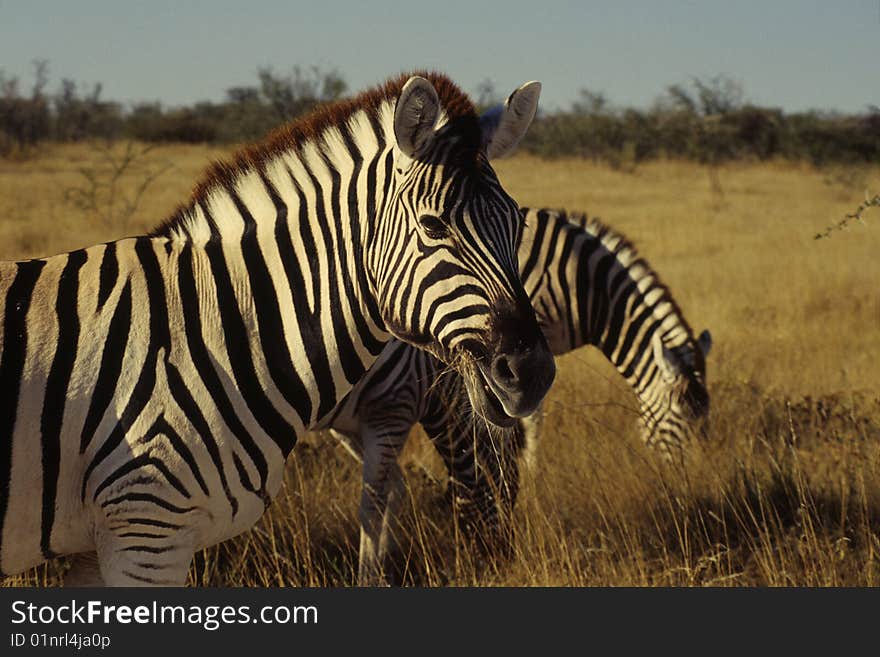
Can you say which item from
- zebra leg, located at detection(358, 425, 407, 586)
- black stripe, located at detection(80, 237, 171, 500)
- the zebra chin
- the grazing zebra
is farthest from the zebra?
black stripe, located at detection(80, 237, 171, 500)

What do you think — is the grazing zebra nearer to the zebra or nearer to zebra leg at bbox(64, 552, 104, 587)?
zebra leg at bbox(64, 552, 104, 587)

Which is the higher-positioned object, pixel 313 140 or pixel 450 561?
pixel 313 140

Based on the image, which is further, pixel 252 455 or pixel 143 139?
pixel 143 139

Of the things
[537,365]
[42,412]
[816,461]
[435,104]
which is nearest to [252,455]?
[42,412]

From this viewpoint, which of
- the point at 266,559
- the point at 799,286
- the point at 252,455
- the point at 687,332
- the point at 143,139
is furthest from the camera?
the point at 143,139

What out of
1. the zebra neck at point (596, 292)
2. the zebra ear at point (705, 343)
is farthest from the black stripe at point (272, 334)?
the zebra ear at point (705, 343)

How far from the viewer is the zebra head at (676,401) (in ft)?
20.2

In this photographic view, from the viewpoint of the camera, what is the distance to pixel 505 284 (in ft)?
8.94

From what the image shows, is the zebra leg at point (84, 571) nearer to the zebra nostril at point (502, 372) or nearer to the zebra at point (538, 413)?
the zebra nostril at point (502, 372)

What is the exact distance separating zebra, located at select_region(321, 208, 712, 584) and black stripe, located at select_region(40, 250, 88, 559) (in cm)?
200

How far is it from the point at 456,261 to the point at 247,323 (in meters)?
0.71

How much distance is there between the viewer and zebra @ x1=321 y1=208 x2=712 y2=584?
4.98 metres

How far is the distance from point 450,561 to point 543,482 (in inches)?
32.9

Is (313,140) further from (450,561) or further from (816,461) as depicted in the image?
(816,461)
